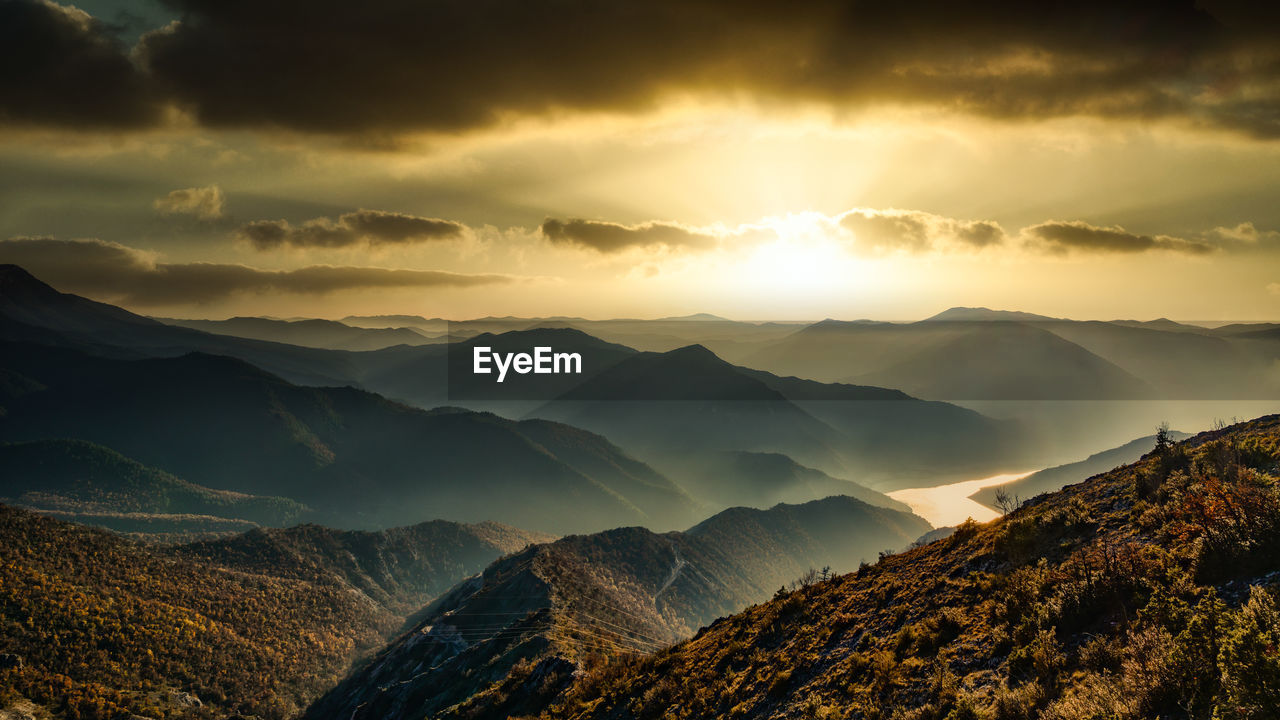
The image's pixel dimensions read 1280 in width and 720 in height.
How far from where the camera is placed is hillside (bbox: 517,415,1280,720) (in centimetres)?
1134

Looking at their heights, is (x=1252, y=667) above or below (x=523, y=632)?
above

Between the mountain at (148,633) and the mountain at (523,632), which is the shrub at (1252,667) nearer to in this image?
the mountain at (523,632)

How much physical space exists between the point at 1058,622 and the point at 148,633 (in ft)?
507

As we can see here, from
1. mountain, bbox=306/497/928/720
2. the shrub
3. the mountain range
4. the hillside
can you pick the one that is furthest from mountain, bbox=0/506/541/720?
the shrub

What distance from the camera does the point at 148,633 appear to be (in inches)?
4658

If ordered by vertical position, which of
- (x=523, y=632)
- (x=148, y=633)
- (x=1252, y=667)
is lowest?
(x=148, y=633)

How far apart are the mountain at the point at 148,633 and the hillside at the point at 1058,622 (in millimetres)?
119954

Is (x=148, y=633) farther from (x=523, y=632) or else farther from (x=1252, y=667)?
(x=1252, y=667)

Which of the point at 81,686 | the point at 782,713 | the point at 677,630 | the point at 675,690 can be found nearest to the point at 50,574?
the point at 81,686

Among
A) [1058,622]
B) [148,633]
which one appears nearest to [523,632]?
[1058,622]

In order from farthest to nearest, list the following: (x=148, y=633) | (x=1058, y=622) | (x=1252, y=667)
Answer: (x=148, y=633), (x=1058, y=622), (x=1252, y=667)

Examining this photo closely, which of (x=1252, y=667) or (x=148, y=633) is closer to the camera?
(x=1252, y=667)

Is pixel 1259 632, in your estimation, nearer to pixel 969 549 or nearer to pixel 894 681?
pixel 894 681

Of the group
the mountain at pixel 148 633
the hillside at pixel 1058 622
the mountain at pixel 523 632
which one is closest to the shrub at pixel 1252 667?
the hillside at pixel 1058 622
